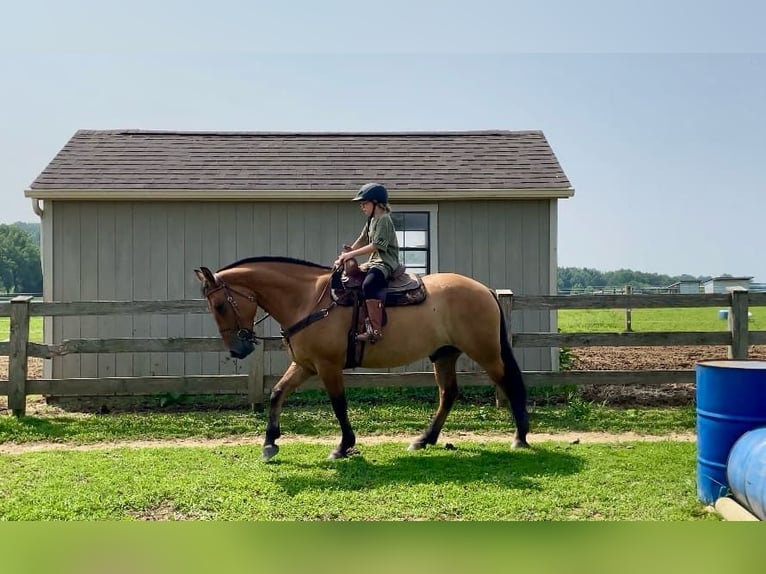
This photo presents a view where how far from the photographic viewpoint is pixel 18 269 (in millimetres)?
61500

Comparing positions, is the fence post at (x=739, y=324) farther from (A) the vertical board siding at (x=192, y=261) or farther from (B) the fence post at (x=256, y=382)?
(A) the vertical board siding at (x=192, y=261)

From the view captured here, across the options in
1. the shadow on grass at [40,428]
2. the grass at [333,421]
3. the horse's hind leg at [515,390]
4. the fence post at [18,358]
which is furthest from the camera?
the fence post at [18,358]

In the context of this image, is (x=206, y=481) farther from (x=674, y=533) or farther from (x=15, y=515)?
(x=674, y=533)

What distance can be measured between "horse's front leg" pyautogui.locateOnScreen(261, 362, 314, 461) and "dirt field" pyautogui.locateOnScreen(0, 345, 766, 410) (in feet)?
15.7

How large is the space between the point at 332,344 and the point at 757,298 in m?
5.98

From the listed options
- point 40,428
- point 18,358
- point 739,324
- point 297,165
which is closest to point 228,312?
point 40,428

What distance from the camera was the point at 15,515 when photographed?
181 inches

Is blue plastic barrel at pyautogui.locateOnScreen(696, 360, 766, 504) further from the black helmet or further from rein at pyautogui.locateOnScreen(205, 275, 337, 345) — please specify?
rein at pyautogui.locateOnScreen(205, 275, 337, 345)

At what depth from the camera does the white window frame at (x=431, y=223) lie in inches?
417

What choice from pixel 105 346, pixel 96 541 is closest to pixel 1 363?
pixel 105 346

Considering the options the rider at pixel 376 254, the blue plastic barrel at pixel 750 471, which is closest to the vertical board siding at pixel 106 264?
the rider at pixel 376 254

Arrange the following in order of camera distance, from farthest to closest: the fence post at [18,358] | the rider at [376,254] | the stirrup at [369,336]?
the fence post at [18,358], the stirrup at [369,336], the rider at [376,254]

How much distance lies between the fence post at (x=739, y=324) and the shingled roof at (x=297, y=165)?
2.83 metres

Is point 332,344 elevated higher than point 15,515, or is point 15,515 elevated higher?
point 332,344
